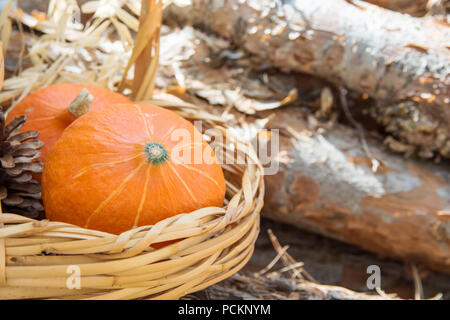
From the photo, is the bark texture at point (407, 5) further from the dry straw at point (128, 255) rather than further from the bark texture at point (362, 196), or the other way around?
the dry straw at point (128, 255)

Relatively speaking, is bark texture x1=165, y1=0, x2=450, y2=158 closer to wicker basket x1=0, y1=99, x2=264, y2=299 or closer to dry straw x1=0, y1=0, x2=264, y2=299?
dry straw x1=0, y1=0, x2=264, y2=299

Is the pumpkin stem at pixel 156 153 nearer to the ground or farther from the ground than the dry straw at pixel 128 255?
farther from the ground

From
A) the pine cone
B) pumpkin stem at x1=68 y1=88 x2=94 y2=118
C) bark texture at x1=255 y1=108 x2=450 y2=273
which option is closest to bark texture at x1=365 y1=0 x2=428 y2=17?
bark texture at x1=255 y1=108 x2=450 y2=273

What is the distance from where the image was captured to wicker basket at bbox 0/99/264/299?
0.69 metres

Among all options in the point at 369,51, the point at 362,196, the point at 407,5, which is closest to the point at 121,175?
the point at 362,196

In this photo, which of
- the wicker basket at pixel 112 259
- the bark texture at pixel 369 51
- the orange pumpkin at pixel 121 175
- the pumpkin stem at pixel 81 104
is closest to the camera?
the wicker basket at pixel 112 259

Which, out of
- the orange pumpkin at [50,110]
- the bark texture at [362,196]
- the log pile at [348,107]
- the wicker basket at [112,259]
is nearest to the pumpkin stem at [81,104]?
the orange pumpkin at [50,110]

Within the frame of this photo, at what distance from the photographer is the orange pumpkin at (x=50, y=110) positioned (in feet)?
3.33

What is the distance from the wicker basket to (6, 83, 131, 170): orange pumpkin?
303 mm

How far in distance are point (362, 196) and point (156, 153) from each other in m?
0.82

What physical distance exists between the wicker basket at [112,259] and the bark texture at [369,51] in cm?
87
